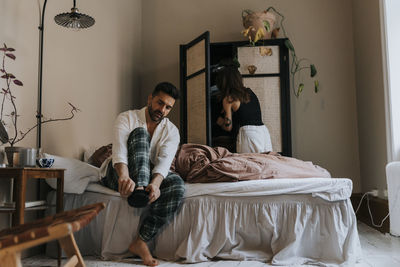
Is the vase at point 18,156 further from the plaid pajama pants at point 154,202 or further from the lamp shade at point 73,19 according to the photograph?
the lamp shade at point 73,19

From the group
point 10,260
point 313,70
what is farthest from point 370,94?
point 10,260

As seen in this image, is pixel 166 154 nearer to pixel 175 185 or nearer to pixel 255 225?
pixel 175 185

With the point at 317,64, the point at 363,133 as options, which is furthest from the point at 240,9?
the point at 363,133

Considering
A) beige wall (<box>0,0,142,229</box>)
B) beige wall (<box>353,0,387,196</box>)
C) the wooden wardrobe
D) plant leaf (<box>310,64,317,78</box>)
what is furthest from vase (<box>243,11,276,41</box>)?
beige wall (<box>0,0,142,229</box>)

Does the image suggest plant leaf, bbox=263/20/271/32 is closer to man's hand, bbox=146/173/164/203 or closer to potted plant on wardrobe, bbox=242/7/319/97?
potted plant on wardrobe, bbox=242/7/319/97

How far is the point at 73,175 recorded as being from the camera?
7.60 ft

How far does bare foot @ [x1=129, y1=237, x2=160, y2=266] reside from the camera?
80.8 inches

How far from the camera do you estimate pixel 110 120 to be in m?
3.54

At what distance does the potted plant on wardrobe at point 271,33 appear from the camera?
3.85 meters

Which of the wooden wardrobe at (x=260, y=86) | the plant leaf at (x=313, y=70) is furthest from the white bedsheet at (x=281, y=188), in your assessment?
the plant leaf at (x=313, y=70)

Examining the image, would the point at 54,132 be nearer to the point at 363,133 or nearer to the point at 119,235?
the point at 119,235

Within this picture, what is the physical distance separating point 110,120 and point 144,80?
1.08m

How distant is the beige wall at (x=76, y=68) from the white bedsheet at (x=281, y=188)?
3.46 feet

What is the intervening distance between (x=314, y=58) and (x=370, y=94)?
85 cm
